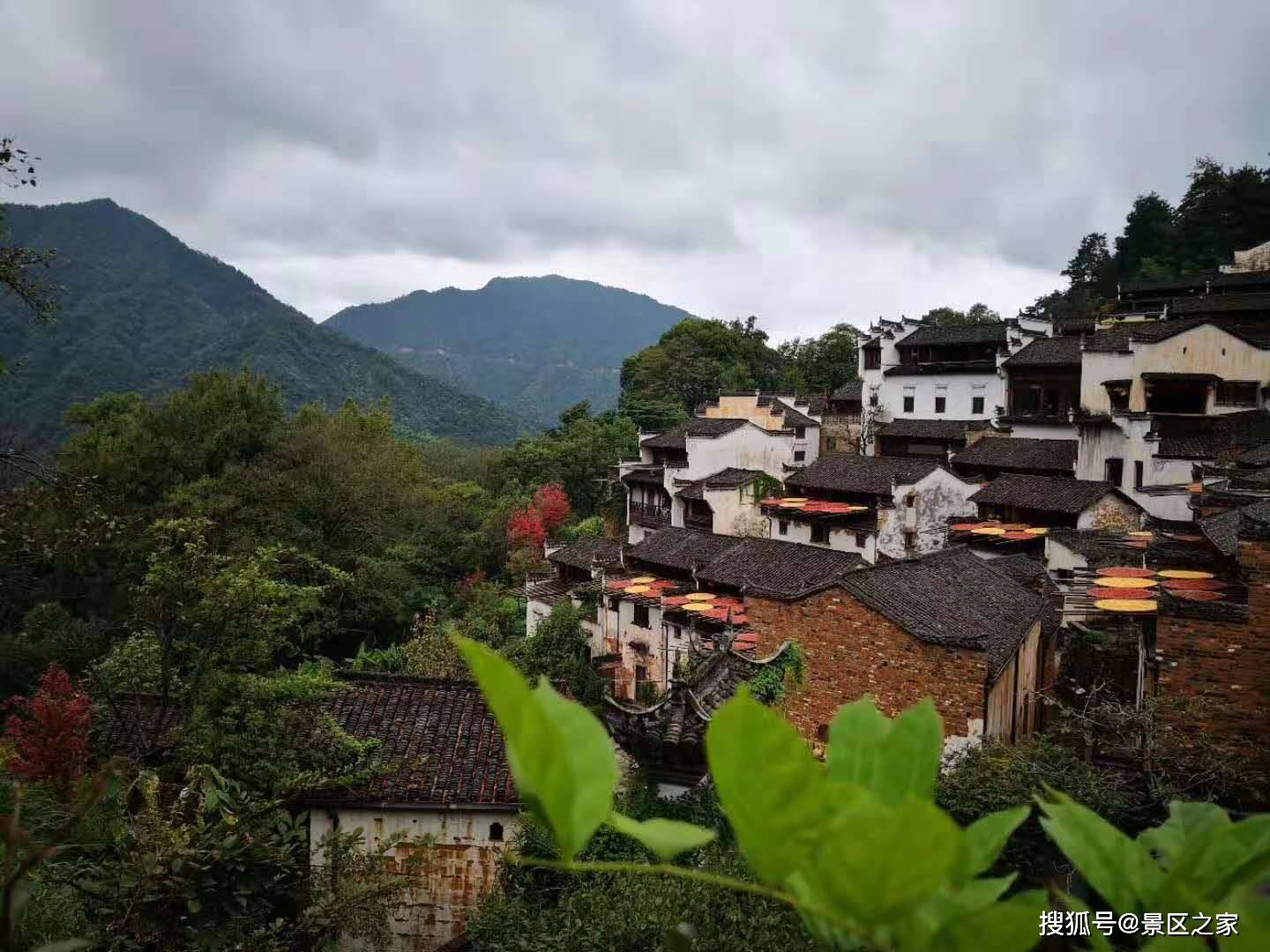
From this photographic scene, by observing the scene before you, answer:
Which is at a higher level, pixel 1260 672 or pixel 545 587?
pixel 1260 672

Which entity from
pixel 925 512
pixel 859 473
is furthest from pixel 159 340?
pixel 925 512

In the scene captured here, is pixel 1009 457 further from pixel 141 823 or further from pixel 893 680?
pixel 141 823

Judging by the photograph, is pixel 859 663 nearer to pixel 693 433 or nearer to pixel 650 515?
pixel 693 433

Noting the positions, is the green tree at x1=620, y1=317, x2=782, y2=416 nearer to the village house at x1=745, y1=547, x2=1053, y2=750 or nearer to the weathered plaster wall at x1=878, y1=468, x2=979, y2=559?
the weathered plaster wall at x1=878, y1=468, x2=979, y2=559

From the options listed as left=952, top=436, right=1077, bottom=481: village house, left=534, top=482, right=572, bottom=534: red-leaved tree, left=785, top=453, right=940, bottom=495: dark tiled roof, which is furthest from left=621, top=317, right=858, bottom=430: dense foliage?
left=952, top=436, right=1077, bottom=481: village house

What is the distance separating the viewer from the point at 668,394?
38.9 m

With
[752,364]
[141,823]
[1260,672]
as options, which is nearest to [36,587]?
[141,823]

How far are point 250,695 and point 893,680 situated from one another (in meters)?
7.37

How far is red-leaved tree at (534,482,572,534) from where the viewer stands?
29812 mm

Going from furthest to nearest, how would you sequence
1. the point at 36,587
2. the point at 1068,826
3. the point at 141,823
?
1. the point at 36,587
2. the point at 141,823
3. the point at 1068,826

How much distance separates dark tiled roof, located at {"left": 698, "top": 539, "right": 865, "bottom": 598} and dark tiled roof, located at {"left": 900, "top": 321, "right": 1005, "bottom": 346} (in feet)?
47.0

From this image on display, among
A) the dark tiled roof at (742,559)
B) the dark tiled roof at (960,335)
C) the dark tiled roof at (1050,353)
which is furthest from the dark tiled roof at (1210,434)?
the dark tiled roof at (742,559)

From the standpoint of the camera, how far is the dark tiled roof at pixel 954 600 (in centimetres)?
915

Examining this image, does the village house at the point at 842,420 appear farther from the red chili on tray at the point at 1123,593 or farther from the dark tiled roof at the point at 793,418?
the red chili on tray at the point at 1123,593
